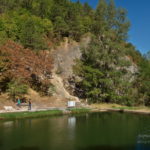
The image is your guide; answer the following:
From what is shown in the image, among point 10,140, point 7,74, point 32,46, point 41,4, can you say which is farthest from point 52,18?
point 10,140

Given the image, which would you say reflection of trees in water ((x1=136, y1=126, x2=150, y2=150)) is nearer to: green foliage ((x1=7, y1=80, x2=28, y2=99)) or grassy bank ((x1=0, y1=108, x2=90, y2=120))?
grassy bank ((x1=0, y1=108, x2=90, y2=120))

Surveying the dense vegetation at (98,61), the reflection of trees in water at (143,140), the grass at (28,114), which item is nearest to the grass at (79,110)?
the grass at (28,114)

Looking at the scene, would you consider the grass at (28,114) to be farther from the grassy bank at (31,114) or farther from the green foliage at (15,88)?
the green foliage at (15,88)

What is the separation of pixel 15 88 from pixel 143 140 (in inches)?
897

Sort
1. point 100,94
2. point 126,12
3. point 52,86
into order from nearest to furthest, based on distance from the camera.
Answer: point 52,86
point 100,94
point 126,12

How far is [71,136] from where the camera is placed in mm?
19391

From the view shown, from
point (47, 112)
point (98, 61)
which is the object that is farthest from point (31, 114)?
point (98, 61)

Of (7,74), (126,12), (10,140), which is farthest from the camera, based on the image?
(126,12)

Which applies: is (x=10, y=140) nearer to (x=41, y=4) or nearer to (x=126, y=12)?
(x=126, y=12)

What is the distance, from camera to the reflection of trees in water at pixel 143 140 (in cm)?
1674

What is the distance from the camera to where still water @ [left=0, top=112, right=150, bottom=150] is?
53.7 feet

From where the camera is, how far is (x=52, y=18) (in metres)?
63.4

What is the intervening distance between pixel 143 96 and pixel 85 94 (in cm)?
1298

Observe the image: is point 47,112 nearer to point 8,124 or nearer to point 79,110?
point 79,110
